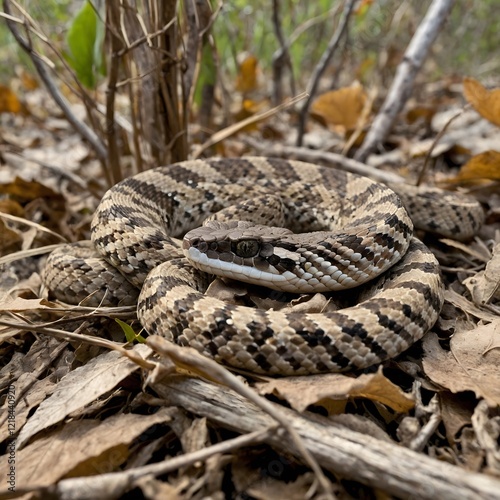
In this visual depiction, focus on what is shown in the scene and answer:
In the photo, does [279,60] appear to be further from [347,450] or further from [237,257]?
[347,450]

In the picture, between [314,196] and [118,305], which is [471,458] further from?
[314,196]

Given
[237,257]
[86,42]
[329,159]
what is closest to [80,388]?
[237,257]

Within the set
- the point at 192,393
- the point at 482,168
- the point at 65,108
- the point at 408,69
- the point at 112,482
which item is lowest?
the point at 482,168

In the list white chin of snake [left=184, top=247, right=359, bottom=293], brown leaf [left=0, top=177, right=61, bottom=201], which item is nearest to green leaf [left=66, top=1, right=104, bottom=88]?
brown leaf [left=0, top=177, right=61, bottom=201]

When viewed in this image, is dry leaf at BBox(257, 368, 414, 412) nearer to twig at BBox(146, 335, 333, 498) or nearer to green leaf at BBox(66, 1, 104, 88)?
twig at BBox(146, 335, 333, 498)

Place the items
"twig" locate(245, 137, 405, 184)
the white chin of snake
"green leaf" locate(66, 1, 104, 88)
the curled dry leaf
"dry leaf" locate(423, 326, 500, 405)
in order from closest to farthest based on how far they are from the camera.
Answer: "dry leaf" locate(423, 326, 500, 405) → the white chin of snake → the curled dry leaf → "green leaf" locate(66, 1, 104, 88) → "twig" locate(245, 137, 405, 184)

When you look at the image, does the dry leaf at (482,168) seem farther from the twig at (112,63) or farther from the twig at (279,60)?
the twig at (112,63)

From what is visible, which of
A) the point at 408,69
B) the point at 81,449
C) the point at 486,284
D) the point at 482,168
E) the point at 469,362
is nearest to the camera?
the point at 81,449
